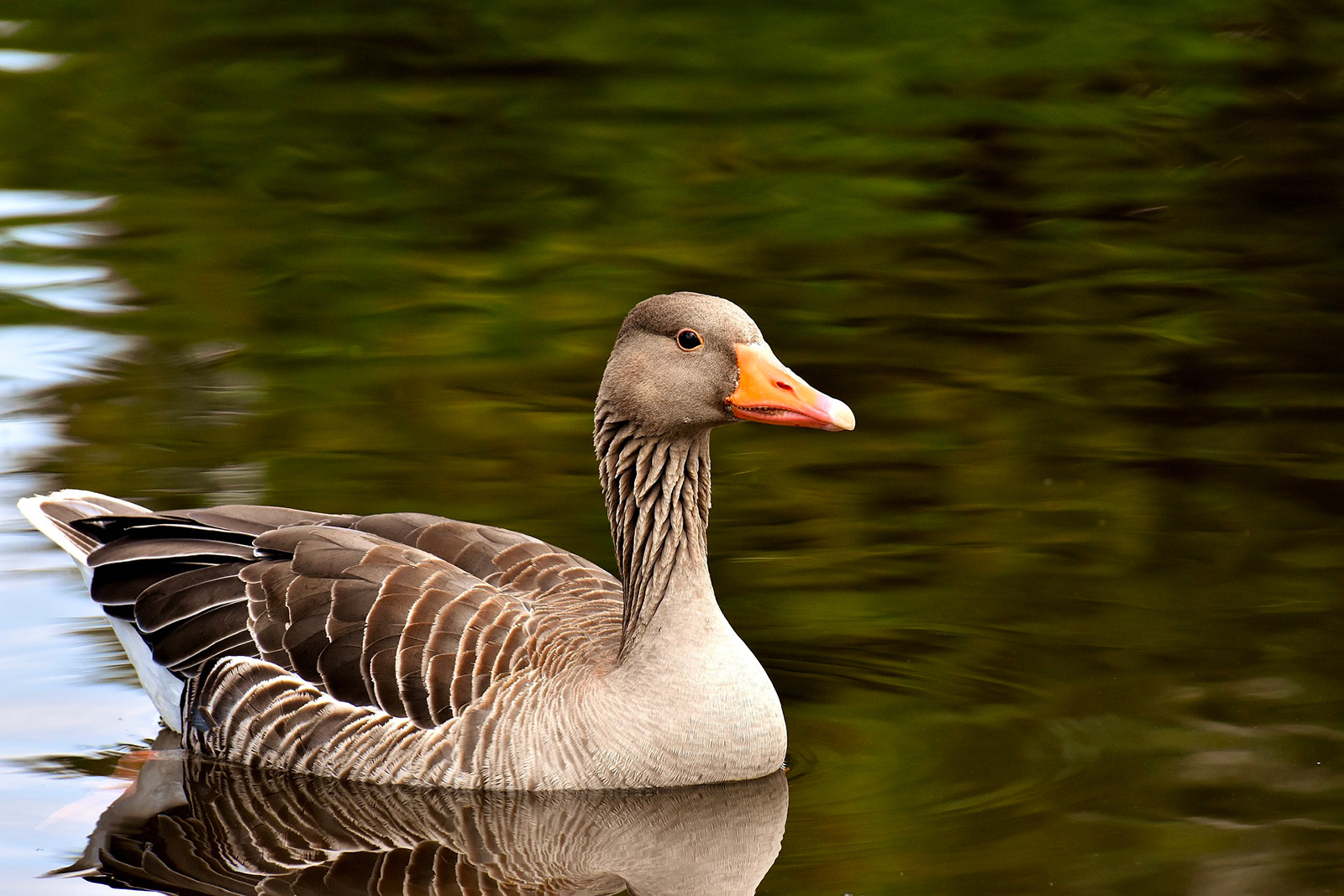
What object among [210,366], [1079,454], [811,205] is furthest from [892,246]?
[210,366]

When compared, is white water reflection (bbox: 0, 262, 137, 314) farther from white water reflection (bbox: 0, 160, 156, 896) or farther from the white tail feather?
the white tail feather

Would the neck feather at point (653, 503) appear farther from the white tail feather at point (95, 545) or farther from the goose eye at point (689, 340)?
the white tail feather at point (95, 545)

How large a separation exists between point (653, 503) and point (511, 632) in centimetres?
86

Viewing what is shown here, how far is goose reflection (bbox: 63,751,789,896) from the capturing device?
753 cm

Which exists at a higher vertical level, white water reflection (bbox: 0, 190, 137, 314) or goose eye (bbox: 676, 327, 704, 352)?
goose eye (bbox: 676, 327, 704, 352)

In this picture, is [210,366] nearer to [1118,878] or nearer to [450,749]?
[450,749]

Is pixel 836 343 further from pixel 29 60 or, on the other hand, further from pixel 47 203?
pixel 29 60

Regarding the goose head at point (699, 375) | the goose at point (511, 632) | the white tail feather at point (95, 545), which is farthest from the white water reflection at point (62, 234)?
the goose head at point (699, 375)

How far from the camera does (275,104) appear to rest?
68.8 feet

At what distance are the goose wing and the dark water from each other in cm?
64

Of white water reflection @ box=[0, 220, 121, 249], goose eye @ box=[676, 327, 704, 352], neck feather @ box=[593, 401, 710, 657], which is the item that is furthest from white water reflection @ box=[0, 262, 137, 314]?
goose eye @ box=[676, 327, 704, 352]

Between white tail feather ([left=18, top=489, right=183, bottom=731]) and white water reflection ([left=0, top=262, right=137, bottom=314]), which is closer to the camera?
white tail feather ([left=18, top=489, right=183, bottom=731])

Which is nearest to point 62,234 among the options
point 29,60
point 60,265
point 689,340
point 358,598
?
point 60,265

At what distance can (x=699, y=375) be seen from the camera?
8195 mm
